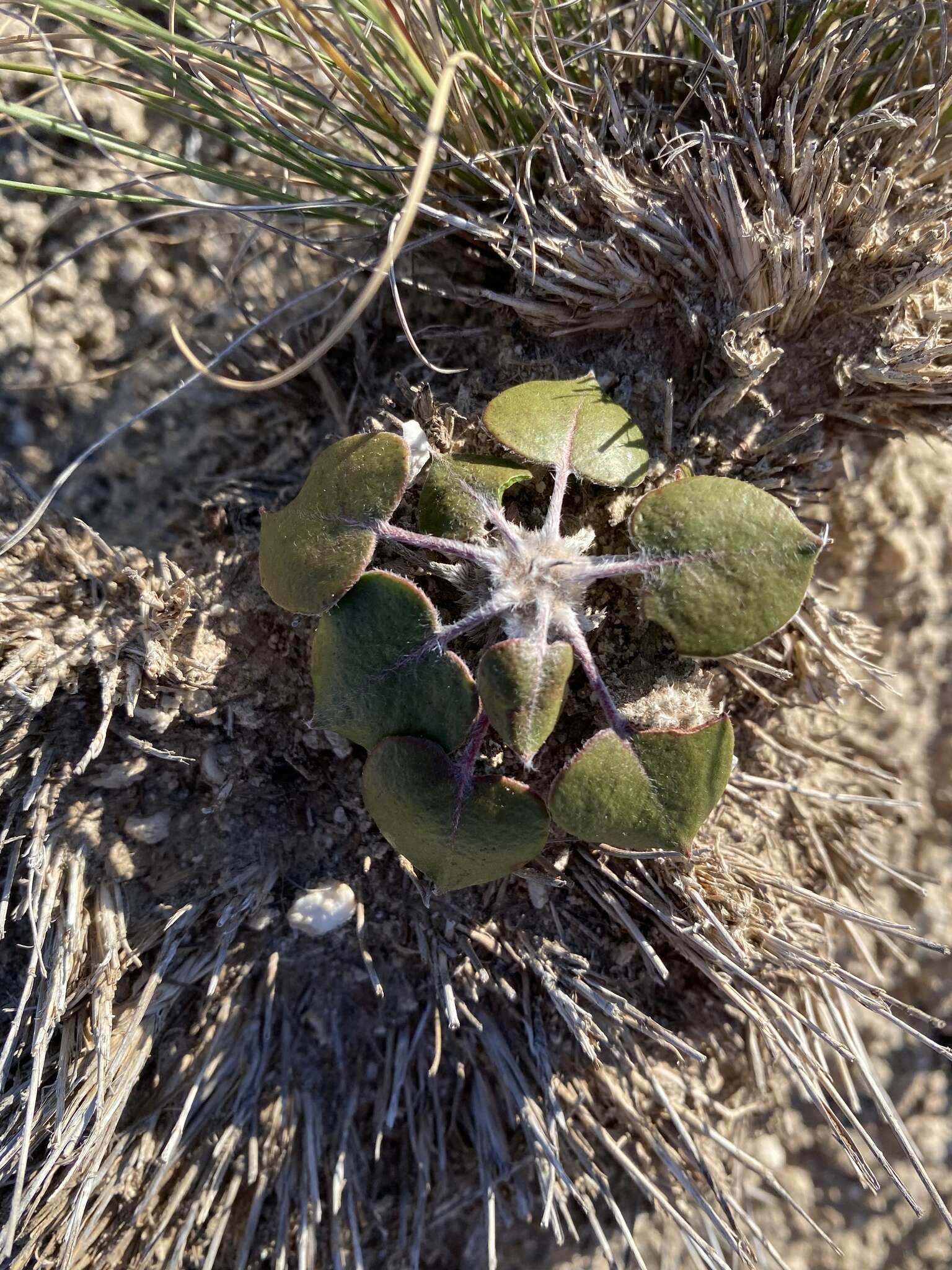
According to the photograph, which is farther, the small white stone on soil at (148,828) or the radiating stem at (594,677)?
the small white stone on soil at (148,828)

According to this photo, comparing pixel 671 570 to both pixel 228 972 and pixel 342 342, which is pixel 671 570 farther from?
pixel 228 972

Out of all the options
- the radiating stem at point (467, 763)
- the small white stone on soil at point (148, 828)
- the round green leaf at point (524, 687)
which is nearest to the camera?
the round green leaf at point (524, 687)

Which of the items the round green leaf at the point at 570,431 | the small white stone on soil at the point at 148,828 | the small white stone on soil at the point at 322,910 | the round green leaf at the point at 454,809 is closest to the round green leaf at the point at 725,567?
the round green leaf at the point at 570,431

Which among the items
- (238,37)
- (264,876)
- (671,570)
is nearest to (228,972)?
(264,876)

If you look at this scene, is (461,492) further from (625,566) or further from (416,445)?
(625,566)

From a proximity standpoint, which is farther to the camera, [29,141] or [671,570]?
[29,141]

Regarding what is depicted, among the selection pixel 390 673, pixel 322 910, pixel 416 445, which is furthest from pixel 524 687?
pixel 322 910

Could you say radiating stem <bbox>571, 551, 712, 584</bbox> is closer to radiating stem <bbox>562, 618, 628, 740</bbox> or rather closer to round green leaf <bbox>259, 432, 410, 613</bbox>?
radiating stem <bbox>562, 618, 628, 740</bbox>

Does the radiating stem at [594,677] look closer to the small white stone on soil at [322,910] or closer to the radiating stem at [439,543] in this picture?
the radiating stem at [439,543]

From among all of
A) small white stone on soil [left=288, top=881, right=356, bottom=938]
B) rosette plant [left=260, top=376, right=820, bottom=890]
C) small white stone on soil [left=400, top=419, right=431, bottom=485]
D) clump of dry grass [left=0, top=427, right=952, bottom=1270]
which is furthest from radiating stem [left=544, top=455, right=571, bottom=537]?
small white stone on soil [left=288, top=881, right=356, bottom=938]
